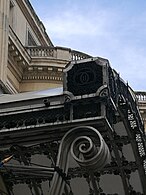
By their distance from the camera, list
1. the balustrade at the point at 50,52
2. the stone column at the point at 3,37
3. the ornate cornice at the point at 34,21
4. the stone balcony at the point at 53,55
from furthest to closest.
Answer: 1. the ornate cornice at the point at 34,21
2. the balustrade at the point at 50,52
3. the stone balcony at the point at 53,55
4. the stone column at the point at 3,37

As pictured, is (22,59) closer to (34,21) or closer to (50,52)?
(50,52)

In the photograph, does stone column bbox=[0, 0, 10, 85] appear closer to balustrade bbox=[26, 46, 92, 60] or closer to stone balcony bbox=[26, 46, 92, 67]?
stone balcony bbox=[26, 46, 92, 67]

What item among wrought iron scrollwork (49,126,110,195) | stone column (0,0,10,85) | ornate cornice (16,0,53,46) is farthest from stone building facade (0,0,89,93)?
wrought iron scrollwork (49,126,110,195)

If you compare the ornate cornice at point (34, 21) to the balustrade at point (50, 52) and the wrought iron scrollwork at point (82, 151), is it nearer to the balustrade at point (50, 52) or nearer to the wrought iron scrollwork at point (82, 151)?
the balustrade at point (50, 52)

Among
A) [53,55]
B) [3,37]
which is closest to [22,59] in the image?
[53,55]

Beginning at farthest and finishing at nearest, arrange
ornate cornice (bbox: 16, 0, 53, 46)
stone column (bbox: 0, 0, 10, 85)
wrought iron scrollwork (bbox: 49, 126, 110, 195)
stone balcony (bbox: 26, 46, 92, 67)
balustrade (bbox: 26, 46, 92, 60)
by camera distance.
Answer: ornate cornice (bbox: 16, 0, 53, 46) → balustrade (bbox: 26, 46, 92, 60) → stone balcony (bbox: 26, 46, 92, 67) → stone column (bbox: 0, 0, 10, 85) → wrought iron scrollwork (bbox: 49, 126, 110, 195)

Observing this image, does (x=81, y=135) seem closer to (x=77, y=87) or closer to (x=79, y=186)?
(x=77, y=87)

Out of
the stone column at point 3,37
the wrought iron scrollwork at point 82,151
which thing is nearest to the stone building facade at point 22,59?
the stone column at point 3,37

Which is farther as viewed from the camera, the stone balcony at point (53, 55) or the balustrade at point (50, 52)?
the balustrade at point (50, 52)

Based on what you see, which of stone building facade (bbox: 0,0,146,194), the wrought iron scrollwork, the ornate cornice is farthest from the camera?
the ornate cornice

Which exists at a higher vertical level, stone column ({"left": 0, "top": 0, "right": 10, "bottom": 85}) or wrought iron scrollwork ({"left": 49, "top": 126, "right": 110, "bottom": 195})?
stone column ({"left": 0, "top": 0, "right": 10, "bottom": 85})

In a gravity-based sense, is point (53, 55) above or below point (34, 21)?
below

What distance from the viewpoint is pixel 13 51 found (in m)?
24.3

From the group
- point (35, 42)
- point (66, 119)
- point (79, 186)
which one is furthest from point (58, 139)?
point (35, 42)
